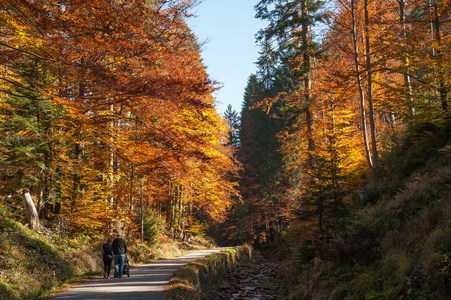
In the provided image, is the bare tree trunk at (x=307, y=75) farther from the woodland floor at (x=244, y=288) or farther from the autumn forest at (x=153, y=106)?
the woodland floor at (x=244, y=288)

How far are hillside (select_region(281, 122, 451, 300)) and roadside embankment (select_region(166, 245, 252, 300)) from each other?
355 cm

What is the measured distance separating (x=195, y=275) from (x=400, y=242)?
24.3ft

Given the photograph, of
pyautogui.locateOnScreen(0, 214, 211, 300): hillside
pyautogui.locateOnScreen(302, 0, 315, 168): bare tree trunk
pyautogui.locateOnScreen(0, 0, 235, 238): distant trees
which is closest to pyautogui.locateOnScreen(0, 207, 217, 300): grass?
pyautogui.locateOnScreen(0, 214, 211, 300): hillside

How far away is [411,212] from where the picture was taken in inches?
325

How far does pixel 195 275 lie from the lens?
11719 mm

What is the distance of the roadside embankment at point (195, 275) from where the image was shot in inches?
358

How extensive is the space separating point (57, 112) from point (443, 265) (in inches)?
612

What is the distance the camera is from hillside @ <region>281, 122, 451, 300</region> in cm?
544

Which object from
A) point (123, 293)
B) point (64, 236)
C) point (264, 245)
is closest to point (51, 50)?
point (123, 293)

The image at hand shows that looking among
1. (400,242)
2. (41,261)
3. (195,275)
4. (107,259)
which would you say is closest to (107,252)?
(107,259)

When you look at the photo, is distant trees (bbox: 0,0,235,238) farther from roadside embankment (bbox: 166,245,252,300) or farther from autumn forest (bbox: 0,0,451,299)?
roadside embankment (bbox: 166,245,252,300)

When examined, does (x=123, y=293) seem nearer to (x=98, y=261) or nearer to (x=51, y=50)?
(x=98, y=261)

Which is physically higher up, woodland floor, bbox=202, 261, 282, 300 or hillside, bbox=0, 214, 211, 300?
hillside, bbox=0, 214, 211, 300

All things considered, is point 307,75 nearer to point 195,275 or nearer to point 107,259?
point 195,275
